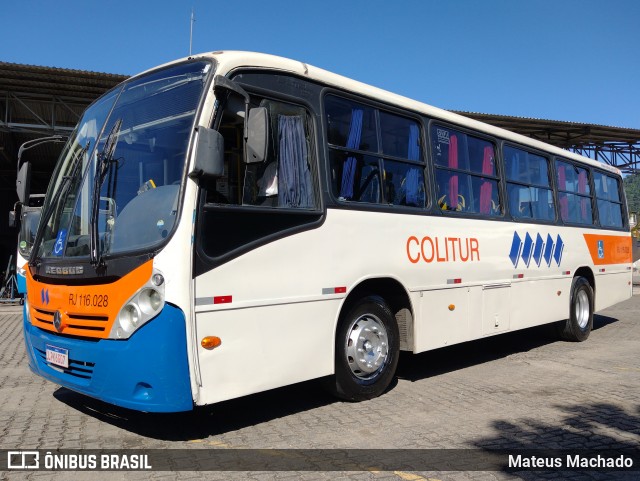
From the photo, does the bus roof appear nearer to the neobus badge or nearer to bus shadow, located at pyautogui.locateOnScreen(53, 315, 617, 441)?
the neobus badge

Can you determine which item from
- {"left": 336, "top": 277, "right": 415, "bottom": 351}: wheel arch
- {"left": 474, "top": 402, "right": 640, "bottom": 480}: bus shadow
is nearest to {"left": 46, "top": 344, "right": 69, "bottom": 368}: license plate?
{"left": 336, "top": 277, "right": 415, "bottom": 351}: wheel arch

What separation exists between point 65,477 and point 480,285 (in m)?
5.02

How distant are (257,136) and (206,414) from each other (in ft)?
8.56

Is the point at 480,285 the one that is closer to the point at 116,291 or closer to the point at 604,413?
the point at 604,413

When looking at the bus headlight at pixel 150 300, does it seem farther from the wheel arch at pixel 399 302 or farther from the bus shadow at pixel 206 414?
the wheel arch at pixel 399 302

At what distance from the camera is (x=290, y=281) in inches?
190

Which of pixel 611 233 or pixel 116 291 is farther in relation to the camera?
pixel 611 233

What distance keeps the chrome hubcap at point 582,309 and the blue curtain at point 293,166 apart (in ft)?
21.5

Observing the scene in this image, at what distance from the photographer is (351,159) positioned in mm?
5637

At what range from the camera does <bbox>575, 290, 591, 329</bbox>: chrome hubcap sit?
9805 millimetres

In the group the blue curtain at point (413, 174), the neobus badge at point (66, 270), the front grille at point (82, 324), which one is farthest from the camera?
the blue curtain at point (413, 174)

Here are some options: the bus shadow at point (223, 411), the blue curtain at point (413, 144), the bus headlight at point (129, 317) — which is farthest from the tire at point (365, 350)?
the bus headlight at point (129, 317)

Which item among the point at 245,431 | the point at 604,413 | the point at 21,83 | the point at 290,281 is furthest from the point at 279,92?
the point at 21,83

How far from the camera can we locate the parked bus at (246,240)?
162 inches
